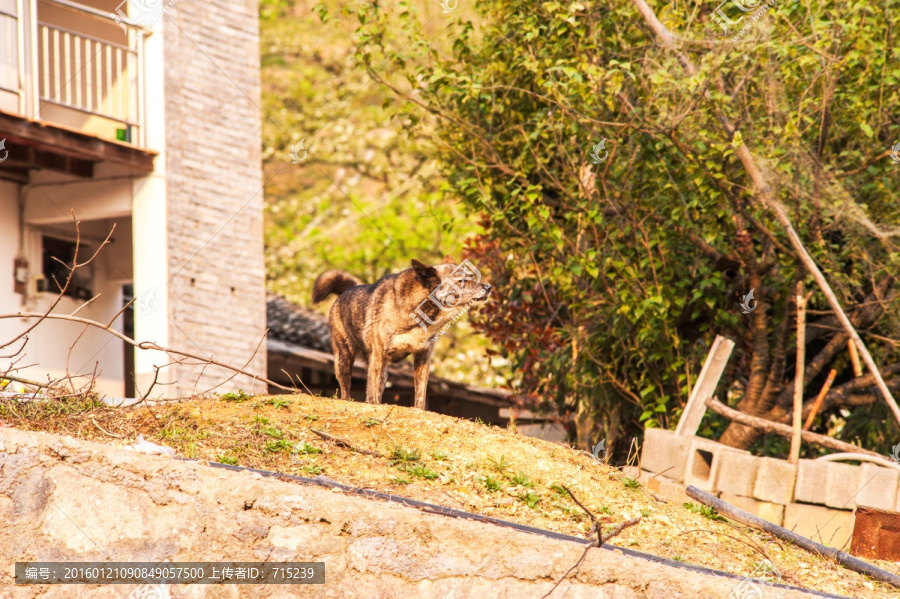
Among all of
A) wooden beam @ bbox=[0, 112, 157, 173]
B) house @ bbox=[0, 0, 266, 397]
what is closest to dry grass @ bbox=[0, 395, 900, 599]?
house @ bbox=[0, 0, 266, 397]

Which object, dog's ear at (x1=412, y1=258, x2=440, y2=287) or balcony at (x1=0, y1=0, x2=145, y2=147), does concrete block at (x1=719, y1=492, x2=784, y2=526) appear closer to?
dog's ear at (x1=412, y1=258, x2=440, y2=287)

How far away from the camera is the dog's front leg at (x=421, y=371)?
818cm

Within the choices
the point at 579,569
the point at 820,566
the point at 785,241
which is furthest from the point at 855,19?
the point at 579,569

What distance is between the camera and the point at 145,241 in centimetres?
1263

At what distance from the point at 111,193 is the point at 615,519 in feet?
29.3

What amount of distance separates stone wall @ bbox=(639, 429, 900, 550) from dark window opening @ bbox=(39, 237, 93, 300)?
8298 millimetres

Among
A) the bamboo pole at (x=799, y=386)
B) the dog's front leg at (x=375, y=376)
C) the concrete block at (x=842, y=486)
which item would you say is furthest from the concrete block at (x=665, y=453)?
the dog's front leg at (x=375, y=376)

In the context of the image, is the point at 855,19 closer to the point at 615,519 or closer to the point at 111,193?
the point at 615,519

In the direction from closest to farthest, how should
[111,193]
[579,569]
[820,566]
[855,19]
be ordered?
[579,569]
[820,566]
[855,19]
[111,193]

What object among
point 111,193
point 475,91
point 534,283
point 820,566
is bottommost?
point 820,566

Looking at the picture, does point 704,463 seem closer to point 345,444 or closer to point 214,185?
point 345,444

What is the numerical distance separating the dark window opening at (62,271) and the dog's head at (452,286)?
6893 millimetres

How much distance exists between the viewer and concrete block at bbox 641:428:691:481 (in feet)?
29.3

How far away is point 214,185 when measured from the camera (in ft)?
44.1
